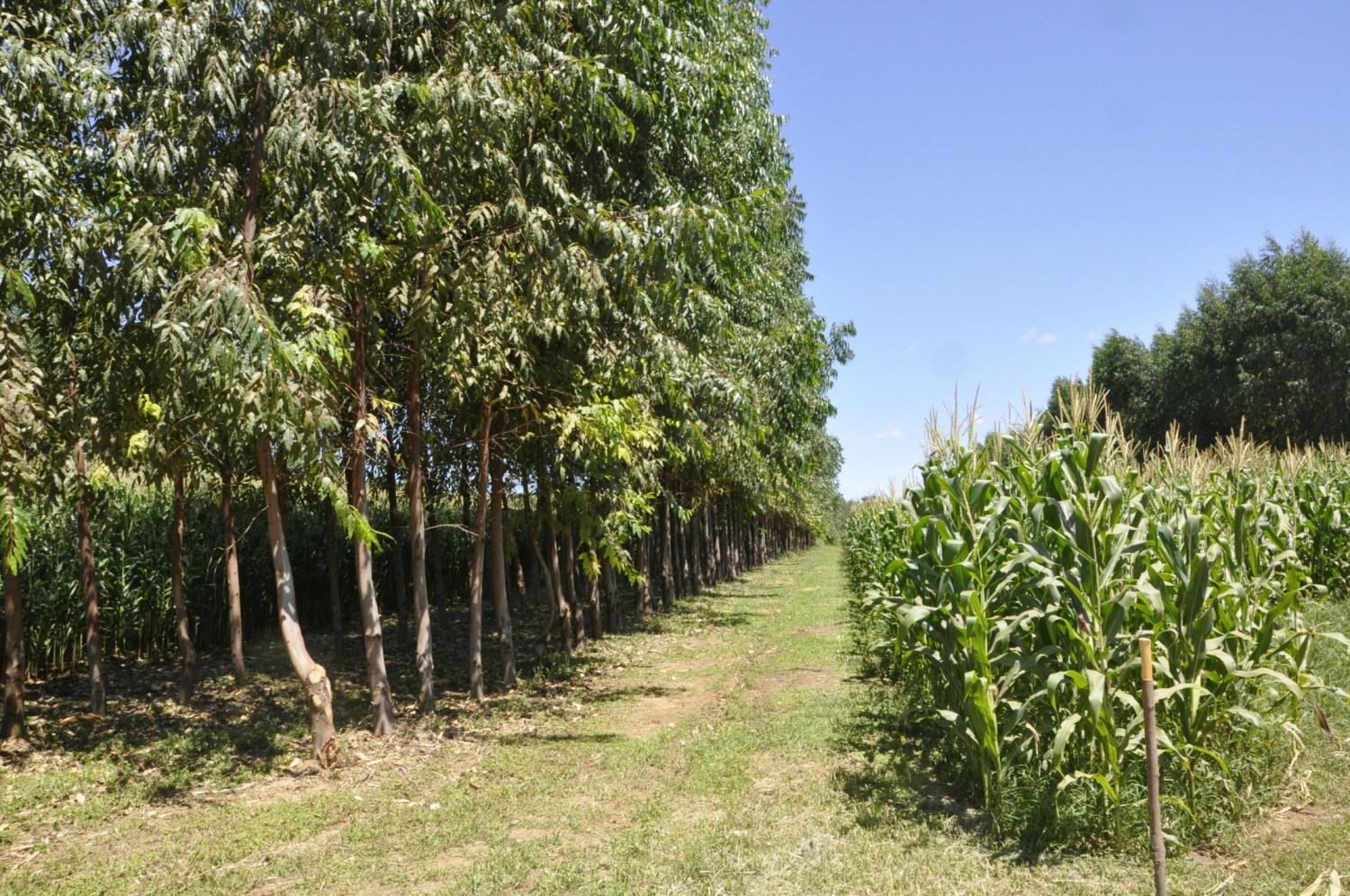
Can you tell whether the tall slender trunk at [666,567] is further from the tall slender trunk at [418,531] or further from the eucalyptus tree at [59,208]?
the eucalyptus tree at [59,208]

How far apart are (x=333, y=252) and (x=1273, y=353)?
37.9 m

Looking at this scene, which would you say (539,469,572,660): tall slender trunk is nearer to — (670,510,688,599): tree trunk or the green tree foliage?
(670,510,688,599): tree trunk

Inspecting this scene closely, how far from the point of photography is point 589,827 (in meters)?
6.21

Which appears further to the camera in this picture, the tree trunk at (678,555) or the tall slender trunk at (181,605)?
the tree trunk at (678,555)

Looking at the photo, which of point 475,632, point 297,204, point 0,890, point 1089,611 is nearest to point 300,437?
point 297,204

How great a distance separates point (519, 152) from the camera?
380 inches

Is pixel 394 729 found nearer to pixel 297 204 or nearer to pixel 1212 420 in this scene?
pixel 297 204

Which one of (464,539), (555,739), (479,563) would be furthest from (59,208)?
(464,539)

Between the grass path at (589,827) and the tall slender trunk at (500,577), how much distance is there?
154cm

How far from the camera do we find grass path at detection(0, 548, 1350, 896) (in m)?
5.07

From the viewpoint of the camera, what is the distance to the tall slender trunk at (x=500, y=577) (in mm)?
11148

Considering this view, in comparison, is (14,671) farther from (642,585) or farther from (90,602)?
(642,585)

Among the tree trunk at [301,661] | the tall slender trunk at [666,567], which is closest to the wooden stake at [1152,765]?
Answer: the tree trunk at [301,661]

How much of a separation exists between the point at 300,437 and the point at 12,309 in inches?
110
